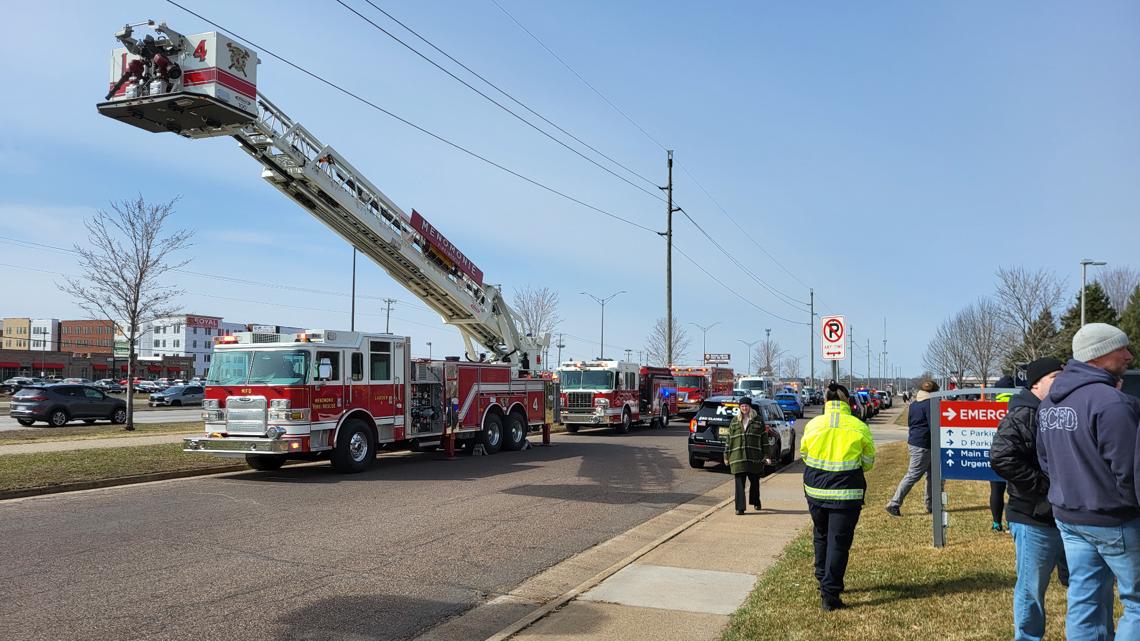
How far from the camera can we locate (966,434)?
340 inches

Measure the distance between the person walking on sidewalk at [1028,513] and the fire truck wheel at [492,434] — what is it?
15912mm

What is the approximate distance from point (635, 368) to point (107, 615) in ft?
84.2

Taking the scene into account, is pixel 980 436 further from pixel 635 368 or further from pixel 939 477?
pixel 635 368

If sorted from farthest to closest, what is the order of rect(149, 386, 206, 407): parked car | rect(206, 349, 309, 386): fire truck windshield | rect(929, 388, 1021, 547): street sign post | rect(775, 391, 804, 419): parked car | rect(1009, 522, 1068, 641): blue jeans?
rect(149, 386, 206, 407): parked car
rect(775, 391, 804, 419): parked car
rect(206, 349, 309, 386): fire truck windshield
rect(929, 388, 1021, 547): street sign post
rect(1009, 522, 1068, 641): blue jeans

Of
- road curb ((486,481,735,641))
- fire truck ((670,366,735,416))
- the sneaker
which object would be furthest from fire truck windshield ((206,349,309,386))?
fire truck ((670,366,735,416))

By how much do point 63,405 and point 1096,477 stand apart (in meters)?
33.2

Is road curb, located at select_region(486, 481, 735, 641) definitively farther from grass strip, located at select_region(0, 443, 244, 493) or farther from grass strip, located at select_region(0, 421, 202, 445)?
grass strip, located at select_region(0, 421, 202, 445)

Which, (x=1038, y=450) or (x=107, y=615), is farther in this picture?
(x=107, y=615)

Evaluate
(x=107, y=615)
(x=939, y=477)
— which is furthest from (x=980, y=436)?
(x=107, y=615)

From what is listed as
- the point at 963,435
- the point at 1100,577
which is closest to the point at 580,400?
the point at 963,435

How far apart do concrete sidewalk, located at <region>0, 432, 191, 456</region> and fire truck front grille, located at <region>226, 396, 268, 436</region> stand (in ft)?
18.4

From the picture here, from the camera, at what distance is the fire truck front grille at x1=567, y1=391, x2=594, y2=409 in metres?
28.8

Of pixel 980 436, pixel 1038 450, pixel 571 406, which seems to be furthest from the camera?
pixel 571 406

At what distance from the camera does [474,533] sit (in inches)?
385
